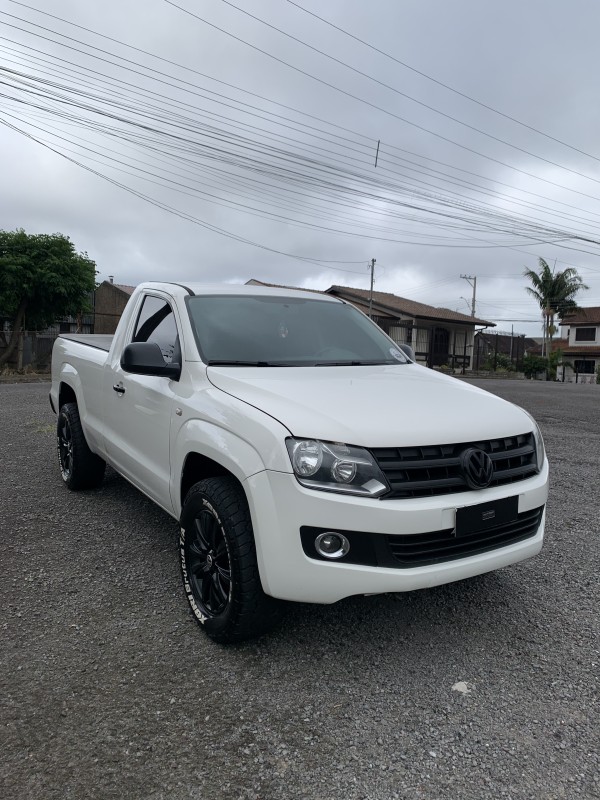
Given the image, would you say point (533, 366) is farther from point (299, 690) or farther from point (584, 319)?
point (299, 690)

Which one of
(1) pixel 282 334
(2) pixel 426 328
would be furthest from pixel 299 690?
(2) pixel 426 328

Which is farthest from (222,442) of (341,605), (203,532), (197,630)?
(341,605)

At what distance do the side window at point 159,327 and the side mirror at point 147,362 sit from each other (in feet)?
0.42

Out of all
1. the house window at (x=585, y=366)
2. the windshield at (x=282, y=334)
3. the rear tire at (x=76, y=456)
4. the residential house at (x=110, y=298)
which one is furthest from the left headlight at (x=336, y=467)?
the house window at (x=585, y=366)

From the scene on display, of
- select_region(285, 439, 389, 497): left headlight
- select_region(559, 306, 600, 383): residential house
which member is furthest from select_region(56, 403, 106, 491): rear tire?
select_region(559, 306, 600, 383): residential house

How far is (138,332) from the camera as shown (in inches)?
160

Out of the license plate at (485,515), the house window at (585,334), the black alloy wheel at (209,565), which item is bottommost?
the black alloy wheel at (209,565)

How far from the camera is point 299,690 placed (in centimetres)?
238

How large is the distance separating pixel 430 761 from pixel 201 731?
32.0 inches

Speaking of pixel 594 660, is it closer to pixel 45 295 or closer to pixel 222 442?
pixel 222 442

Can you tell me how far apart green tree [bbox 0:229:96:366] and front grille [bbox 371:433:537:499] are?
20855 mm

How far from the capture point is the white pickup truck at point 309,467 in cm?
231

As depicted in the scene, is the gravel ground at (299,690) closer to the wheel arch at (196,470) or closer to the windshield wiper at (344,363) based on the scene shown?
the wheel arch at (196,470)

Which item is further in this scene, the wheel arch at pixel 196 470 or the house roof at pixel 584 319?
the house roof at pixel 584 319
